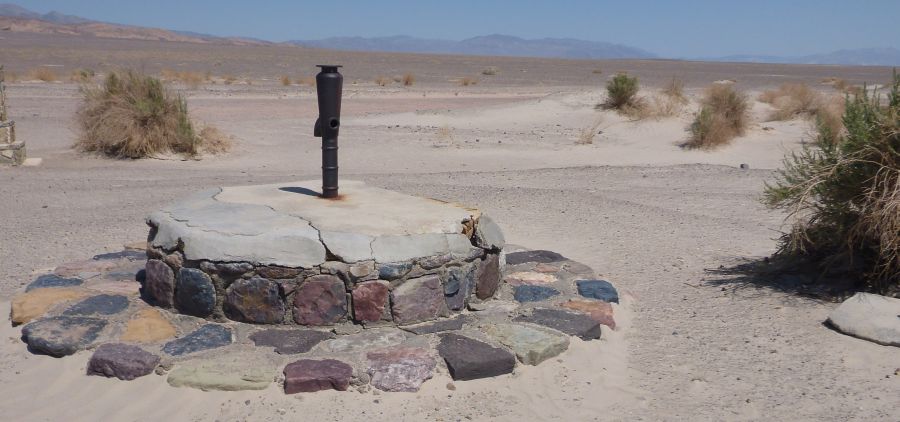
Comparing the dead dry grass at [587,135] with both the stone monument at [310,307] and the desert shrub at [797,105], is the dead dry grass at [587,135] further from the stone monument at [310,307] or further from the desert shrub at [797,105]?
the stone monument at [310,307]

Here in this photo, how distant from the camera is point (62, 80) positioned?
29.4 metres

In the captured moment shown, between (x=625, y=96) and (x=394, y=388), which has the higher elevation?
(x=625, y=96)

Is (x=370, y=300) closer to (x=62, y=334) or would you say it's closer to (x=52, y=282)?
(x=62, y=334)

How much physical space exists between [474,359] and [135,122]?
9.93 m

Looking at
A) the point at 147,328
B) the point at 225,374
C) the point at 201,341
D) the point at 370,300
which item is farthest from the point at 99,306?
the point at 370,300

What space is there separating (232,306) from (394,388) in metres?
1.25

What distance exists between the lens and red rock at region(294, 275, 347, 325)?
4.78 metres

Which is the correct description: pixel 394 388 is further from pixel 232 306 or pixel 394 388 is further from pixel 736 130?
Answer: pixel 736 130

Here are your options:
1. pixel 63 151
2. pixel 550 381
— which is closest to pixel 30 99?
pixel 63 151

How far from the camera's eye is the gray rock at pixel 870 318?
4.98 meters

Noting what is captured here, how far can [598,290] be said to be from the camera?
5824mm

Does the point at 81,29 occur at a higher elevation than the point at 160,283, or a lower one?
higher

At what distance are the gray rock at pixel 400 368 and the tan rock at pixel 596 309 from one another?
4.27 ft

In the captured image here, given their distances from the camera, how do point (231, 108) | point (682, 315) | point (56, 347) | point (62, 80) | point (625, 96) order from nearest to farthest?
point (56, 347) → point (682, 315) → point (625, 96) → point (231, 108) → point (62, 80)
